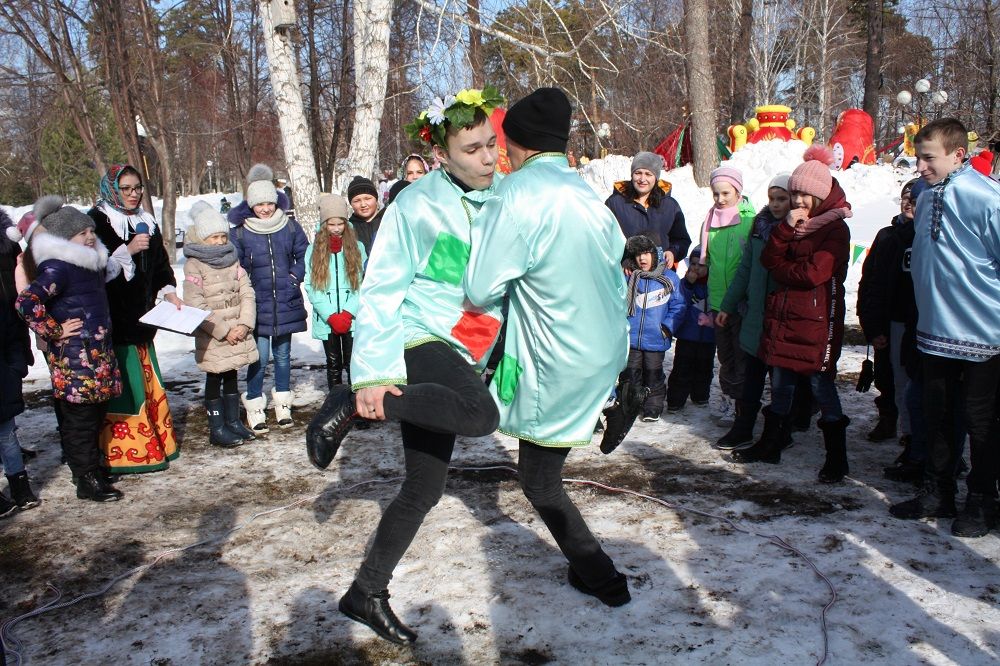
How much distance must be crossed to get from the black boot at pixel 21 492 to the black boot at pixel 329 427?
273 centimetres

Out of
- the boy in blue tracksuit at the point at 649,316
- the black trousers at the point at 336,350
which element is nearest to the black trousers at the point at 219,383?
the black trousers at the point at 336,350

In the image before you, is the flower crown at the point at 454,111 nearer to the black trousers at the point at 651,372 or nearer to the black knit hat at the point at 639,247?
the black knit hat at the point at 639,247

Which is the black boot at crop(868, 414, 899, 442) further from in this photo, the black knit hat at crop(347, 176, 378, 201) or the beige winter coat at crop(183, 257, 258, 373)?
the beige winter coat at crop(183, 257, 258, 373)

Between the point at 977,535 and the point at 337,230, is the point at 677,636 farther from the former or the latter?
the point at 337,230

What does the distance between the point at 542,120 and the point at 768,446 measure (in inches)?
115

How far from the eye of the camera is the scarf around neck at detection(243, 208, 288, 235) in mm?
5645

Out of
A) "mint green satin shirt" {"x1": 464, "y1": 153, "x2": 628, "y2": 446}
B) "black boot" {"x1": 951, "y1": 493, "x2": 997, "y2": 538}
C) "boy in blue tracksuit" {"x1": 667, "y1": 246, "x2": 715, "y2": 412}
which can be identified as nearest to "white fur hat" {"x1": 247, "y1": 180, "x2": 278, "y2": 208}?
"boy in blue tracksuit" {"x1": 667, "y1": 246, "x2": 715, "y2": 412}

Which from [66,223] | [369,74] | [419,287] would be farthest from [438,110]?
[369,74]

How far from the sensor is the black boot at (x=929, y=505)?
3.84 m

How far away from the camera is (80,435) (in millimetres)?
4516

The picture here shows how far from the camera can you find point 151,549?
3889mm

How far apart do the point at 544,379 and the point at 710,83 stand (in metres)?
13.5

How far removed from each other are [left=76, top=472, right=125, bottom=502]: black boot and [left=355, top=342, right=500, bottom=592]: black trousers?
235 centimetres

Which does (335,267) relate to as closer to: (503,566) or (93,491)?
(93,491)
